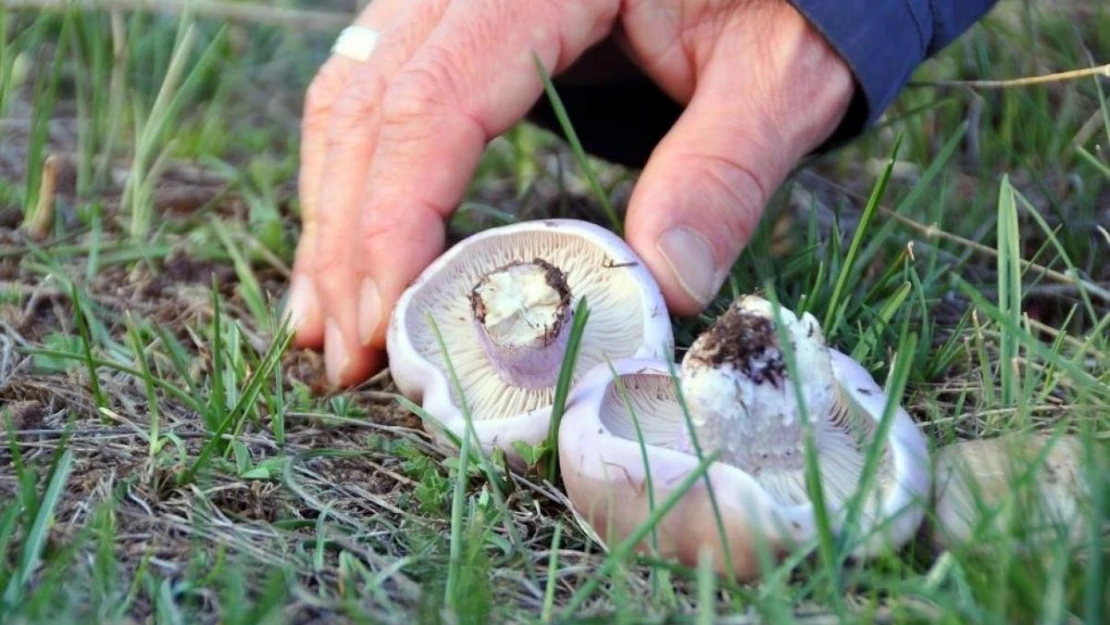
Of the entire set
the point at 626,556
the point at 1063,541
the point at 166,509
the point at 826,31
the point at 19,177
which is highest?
the point at 826,31

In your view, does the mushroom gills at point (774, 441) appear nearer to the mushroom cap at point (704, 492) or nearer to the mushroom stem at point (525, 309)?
the mushroom cap at point (704, 492)

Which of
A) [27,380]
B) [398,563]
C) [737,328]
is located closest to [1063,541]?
[737,328]

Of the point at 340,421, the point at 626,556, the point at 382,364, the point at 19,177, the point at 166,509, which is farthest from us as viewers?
the point at 19,177

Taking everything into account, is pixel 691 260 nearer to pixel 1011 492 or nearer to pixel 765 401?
pixel 765 401

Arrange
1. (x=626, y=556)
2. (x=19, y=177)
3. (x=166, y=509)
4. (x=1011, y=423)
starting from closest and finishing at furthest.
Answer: (x=626, y=556), (x=166, y=509), (x=1011, y=423), (x=19, y=177)

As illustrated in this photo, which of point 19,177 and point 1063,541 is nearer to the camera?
point 1063,541

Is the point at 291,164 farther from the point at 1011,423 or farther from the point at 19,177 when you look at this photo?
the point at 1011,423

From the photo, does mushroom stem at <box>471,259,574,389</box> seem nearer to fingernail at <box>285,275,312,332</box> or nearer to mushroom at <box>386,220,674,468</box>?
mushroom at <box>386,220,674,468</box>

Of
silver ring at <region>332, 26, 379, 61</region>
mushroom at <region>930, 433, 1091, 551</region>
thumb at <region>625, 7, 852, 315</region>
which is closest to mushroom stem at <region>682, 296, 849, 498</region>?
mushroom at <region>930, 433, 1091, 551</region>
